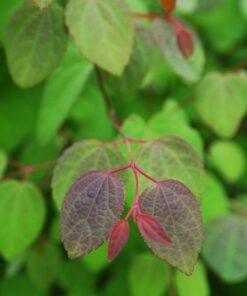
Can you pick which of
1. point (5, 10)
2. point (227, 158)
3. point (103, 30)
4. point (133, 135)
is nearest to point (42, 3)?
point (103, 30)

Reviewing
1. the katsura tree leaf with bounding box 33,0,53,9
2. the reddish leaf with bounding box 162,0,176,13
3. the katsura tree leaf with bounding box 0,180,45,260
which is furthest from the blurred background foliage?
the katsura tree leaf with bounding box 33,0,53,9

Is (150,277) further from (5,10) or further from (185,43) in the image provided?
(5,10)

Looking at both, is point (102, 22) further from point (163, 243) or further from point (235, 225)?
point (235, 225)

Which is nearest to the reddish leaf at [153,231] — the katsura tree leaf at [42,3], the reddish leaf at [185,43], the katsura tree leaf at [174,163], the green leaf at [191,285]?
the katsura tree leaf at [174,163]

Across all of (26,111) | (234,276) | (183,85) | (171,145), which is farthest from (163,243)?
(183,85)

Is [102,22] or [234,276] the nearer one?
[102,22]
